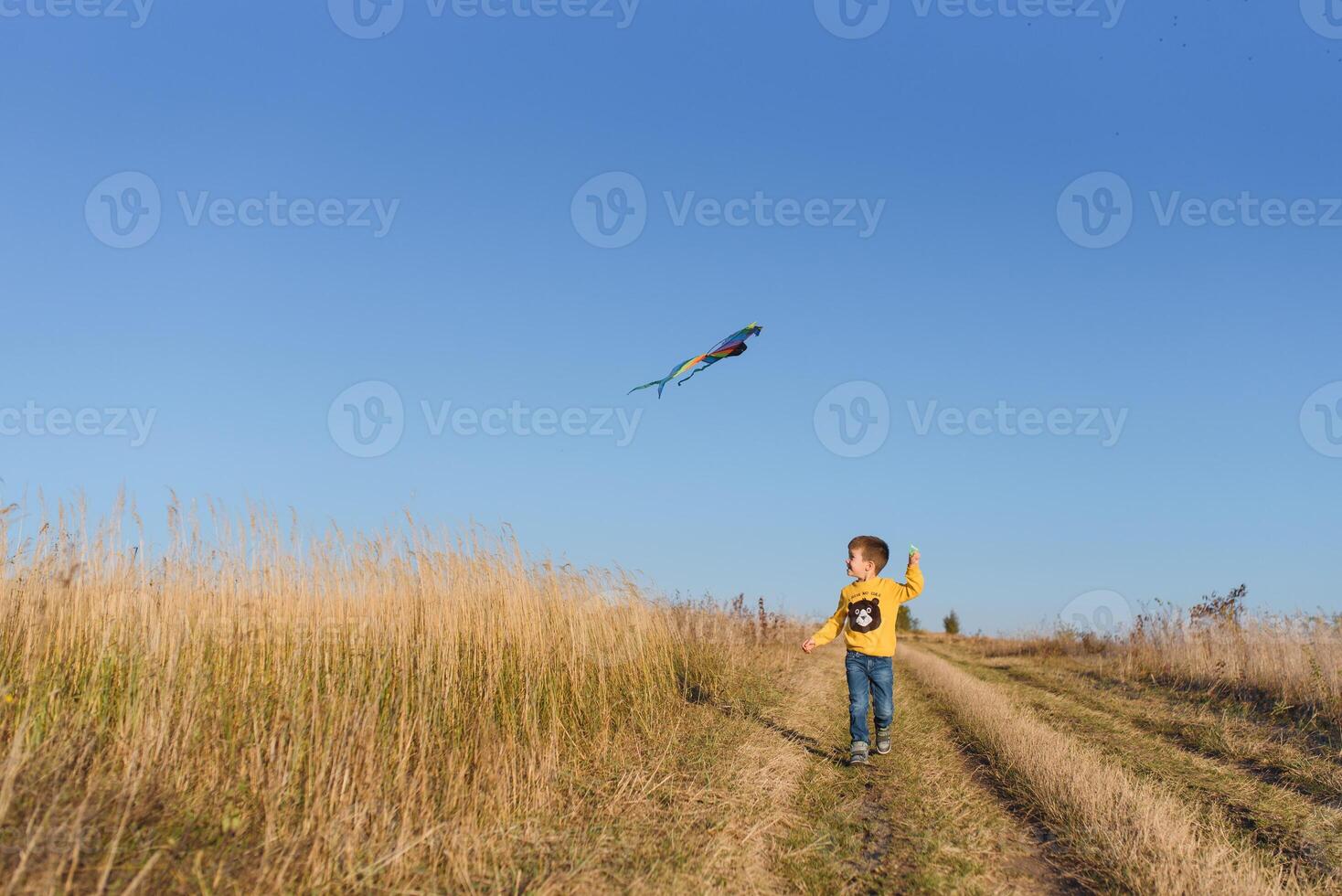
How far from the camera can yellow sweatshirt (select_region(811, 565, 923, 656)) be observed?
7.09m

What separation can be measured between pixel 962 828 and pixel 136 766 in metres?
4.36

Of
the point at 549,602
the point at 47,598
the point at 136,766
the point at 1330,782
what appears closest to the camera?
the point at 136,766

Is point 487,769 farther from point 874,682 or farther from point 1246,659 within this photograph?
point 1246,659

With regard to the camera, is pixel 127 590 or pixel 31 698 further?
pixel 127 590

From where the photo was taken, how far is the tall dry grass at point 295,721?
3256 millimetres

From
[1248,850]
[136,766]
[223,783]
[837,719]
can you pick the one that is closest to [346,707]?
[223,783]

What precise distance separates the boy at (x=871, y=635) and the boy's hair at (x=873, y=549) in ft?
0.20

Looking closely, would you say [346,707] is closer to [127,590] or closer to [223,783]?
[223,783]

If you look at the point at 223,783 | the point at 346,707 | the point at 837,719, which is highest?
the point at 346,707

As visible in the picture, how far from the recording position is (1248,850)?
4.52 meters

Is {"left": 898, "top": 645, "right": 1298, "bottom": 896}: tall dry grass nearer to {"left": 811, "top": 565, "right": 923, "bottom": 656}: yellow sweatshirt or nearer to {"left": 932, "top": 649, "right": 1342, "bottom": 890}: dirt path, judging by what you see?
{"left": 932, "top": 649, "right": 1342, "bottom": 890}: dirt path

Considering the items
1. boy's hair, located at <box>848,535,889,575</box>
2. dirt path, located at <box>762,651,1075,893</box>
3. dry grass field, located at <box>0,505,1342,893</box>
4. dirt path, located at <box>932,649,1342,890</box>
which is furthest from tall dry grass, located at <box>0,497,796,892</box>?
dirt path, located at <box>932,649,1342,890</box>

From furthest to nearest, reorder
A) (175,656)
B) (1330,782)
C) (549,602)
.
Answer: (549,602)
(1330,782)
(175,656)

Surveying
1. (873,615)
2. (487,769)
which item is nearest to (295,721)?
(487,769)
